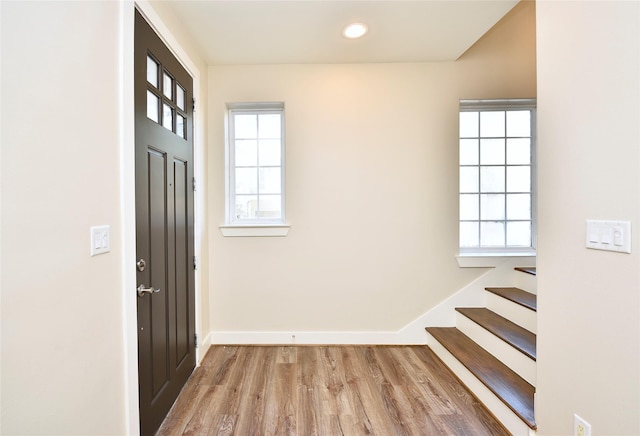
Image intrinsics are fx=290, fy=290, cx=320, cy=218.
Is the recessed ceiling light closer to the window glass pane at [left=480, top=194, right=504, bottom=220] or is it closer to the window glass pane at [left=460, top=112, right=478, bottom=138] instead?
the window glass pane at [left=460, top=112, right=478, bottom=138]

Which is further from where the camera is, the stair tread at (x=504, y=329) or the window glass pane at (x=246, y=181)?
the window glass pane at (x=246, y=181)

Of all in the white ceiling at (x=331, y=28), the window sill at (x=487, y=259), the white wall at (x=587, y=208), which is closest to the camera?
the white wall at (x=587, y=208)

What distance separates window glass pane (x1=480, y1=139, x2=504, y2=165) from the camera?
268 cm

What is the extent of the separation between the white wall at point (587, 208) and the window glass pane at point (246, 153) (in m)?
2.11

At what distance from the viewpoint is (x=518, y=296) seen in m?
2.31

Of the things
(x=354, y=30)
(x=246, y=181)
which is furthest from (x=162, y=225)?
(x=354, y=30)

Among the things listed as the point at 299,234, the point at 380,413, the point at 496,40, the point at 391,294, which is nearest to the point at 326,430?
the point at 380,413

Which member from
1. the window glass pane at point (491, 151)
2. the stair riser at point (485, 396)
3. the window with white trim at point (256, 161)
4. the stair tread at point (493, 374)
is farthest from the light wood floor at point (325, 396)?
the window glass pane at point (491, 151)

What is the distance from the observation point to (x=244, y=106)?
8.71 ft

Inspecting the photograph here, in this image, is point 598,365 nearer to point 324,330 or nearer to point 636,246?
point 636,246

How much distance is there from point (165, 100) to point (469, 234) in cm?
267

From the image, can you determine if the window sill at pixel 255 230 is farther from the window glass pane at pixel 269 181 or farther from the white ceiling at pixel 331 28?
the white ceiling at pixel 331 28

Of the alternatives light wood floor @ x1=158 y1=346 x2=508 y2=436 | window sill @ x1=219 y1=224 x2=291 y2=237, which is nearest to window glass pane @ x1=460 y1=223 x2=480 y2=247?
light wood floor @ x1=158 y1=346 x2=508 y2=436

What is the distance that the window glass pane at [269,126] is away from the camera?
2695mm
